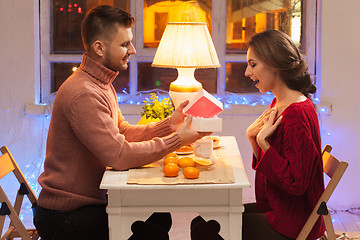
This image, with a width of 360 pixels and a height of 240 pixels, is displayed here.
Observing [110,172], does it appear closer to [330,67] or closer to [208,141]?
[208,141]

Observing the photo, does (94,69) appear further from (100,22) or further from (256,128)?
(256,128)

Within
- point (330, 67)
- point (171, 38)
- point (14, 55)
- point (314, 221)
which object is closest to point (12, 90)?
point (14, 55)

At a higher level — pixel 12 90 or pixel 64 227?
pixel 12 90

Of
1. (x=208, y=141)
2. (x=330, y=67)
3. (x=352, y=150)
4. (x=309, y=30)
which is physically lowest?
(x=352, y=150)

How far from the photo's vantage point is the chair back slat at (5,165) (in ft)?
9.02

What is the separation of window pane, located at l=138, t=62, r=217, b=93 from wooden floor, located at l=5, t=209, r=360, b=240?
3.24 feet

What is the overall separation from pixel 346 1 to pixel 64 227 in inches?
106

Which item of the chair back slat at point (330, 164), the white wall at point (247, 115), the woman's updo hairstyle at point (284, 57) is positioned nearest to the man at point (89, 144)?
the woman's updo hairstyle at point (284, 57)

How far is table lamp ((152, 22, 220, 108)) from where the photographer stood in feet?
10.2

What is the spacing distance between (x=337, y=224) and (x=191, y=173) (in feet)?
7.08

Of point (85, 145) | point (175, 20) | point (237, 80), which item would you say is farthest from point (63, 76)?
point (85, 145)

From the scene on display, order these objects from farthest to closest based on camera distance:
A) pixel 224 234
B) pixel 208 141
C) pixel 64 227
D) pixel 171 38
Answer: pixel 171 38 < pixel 208 141 < pixel 64 227 < pixel 224 234

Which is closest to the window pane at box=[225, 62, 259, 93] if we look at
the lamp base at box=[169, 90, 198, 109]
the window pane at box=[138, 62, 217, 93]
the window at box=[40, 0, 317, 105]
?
the window at box=[40, 0, 317, 105]

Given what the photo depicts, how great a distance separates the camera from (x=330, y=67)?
4180 millimetres
